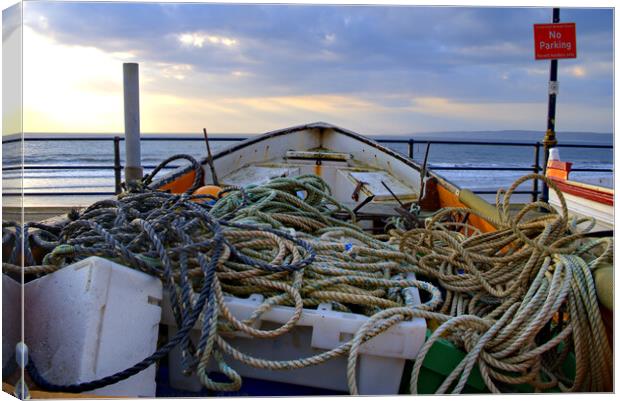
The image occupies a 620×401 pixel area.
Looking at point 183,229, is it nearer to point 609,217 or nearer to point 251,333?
point 251,333

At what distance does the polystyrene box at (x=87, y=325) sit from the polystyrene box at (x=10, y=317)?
0.06m

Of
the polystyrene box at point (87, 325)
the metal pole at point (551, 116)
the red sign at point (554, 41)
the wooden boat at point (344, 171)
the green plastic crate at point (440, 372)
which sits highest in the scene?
the red sign at point (554, 41)

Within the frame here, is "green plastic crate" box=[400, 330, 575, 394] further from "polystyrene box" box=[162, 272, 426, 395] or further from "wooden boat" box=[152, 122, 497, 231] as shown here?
"wooden boat" box=[152, 122, 497, 231]

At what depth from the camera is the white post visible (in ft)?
11.9

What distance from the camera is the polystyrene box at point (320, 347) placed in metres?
1.67

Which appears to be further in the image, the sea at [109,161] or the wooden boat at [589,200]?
the wooden boat at [589,200]

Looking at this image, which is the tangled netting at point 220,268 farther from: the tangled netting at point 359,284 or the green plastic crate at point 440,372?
the green plastic crate at point 440,372

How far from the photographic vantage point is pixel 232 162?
17.9ft

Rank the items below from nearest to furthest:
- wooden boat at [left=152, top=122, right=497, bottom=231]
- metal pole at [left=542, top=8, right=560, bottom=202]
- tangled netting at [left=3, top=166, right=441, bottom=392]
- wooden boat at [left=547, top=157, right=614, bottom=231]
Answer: tangled netting at [left=3, top=166, right=441, bottom=392]
wooden boat at [left=547, top=157, right=614, bottom=231]
wooden boat at [left=152, top=122, right=497, bottom=231]
metal pole at [left=542, top=8, right=560, bottom=202]

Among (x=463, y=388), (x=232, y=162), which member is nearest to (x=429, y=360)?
(x=463, y=388)

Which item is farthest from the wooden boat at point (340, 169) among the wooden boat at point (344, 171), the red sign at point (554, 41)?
the red sign at point (554, 41)

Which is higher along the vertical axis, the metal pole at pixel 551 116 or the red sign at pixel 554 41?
the red sign at pixel 554 41

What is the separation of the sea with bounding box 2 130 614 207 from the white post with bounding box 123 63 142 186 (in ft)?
1.00

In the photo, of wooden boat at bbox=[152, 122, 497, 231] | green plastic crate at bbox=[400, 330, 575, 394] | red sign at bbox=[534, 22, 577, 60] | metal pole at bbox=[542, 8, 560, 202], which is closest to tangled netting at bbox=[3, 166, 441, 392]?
green plastic crate at bbox=[400, 330, 575, 394]
